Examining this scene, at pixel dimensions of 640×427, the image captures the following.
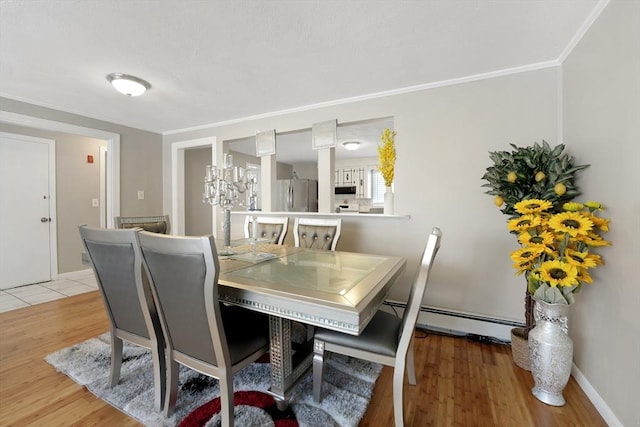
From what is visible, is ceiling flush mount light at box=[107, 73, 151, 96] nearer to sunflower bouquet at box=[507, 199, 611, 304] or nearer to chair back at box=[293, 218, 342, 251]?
chair back at box=[293, 218, 342, 251]

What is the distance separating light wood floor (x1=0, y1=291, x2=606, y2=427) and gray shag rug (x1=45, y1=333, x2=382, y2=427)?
0.06 meters

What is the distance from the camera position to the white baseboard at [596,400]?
140cm

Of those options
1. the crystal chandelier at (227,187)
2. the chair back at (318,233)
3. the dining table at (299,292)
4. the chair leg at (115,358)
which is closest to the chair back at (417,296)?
the dining table at (299,292)

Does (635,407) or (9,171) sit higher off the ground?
(9,171)

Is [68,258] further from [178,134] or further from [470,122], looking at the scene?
[470,122]

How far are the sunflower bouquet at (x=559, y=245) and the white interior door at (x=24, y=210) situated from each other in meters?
5.66

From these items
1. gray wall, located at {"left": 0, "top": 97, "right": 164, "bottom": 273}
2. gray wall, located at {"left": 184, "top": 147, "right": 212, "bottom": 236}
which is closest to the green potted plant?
gray wall, located at {"left": 0, "top": 97, "right": 164, "bottom": 273}

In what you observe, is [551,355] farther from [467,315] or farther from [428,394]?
[467,315]

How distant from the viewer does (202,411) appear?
4.88ft

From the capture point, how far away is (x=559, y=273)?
5.02ft

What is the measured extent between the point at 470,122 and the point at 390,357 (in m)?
2.17

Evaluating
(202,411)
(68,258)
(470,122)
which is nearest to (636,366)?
(470,122)

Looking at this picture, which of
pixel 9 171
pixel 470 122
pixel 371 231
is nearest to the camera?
pixel 470 122

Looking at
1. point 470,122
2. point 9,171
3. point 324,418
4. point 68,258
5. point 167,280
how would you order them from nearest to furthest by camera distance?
point 167,280
point 324,418
point 470,122
point 9,171
point 68,258
